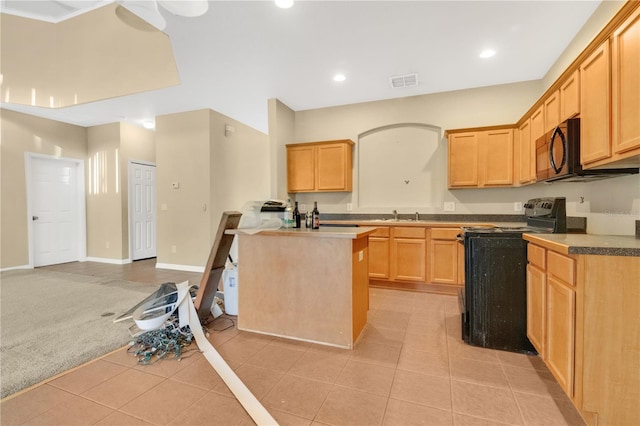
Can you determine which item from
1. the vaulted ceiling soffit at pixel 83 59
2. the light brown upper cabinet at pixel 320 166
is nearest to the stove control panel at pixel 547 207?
the light brown upper cabinet at pixel 320 166

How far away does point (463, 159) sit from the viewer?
3957 mm

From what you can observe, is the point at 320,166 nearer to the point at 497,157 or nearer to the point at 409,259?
the point at 409,259

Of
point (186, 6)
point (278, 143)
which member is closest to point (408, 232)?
point (278, 143)

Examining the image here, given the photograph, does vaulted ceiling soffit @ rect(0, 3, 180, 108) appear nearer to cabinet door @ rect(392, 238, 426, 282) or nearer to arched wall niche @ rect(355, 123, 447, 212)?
arched wall niche @ rect(355, 123, 447, 212)

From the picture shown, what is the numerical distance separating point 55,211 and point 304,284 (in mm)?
6185

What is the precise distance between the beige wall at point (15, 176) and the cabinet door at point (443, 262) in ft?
23.1

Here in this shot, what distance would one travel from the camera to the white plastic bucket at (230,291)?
9.71ft

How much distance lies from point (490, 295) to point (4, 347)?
3.97 metres

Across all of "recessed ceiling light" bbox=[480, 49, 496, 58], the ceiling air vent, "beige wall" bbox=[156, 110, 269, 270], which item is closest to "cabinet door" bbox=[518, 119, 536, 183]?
"recessed ceiling light" bbox=[480, 49, 496, 58]

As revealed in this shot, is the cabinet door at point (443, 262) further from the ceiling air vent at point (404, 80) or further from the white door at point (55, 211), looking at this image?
the white door at point (55, 211)

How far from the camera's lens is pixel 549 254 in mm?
1796

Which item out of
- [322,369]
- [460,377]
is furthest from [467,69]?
[322,369]

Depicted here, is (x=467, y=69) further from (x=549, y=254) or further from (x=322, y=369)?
(x=322, y=369)

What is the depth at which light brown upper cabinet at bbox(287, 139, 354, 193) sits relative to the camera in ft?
14.9
